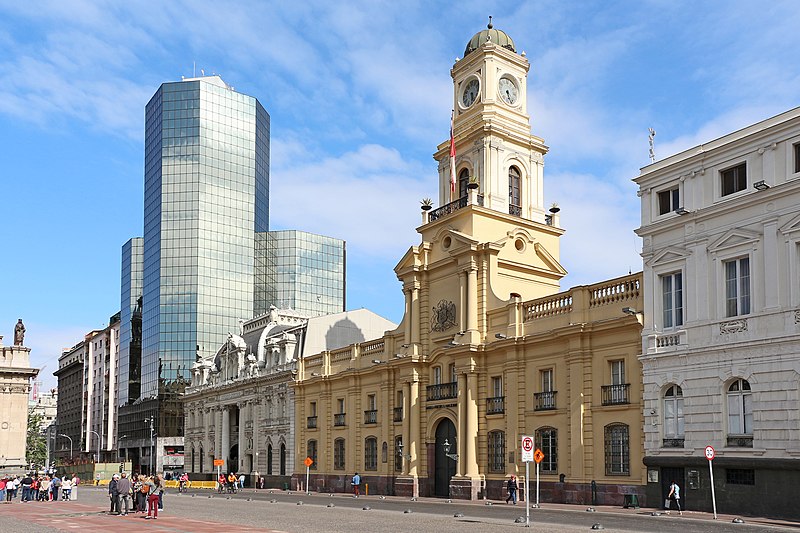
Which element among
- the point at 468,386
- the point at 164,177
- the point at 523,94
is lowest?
the point at 468,386

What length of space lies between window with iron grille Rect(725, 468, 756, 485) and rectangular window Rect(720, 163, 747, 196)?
1061cm

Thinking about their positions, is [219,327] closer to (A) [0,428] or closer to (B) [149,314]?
(B) [149,314]

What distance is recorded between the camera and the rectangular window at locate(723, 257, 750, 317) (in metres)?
35.0

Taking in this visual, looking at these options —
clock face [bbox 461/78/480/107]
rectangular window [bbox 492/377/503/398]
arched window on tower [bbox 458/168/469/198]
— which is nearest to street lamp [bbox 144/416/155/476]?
arched window on tower [bbox 458/168/469/198]

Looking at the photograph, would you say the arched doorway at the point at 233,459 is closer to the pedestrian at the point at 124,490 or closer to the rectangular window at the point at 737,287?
the pedestrian at the point at 124,490

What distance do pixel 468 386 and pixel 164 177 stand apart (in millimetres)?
91609

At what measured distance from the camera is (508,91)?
58094mm

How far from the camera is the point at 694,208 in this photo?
37.3 m

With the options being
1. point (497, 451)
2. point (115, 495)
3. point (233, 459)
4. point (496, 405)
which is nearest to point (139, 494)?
point (115, 495)

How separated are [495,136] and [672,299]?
20.6 meters

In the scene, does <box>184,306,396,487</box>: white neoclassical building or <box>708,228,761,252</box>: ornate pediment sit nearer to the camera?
<box>708,228,761,252</box>: ornate pediment

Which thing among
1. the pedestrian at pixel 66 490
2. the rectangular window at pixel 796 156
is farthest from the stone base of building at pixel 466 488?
the rectangular window at pixel 796 156

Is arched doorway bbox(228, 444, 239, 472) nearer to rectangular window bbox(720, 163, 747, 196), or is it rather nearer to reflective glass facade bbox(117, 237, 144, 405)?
rectangular window bbox(720, 163, 747, 196)

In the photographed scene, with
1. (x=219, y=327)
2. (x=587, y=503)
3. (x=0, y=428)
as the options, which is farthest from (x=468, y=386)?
(x=219, y=327)
